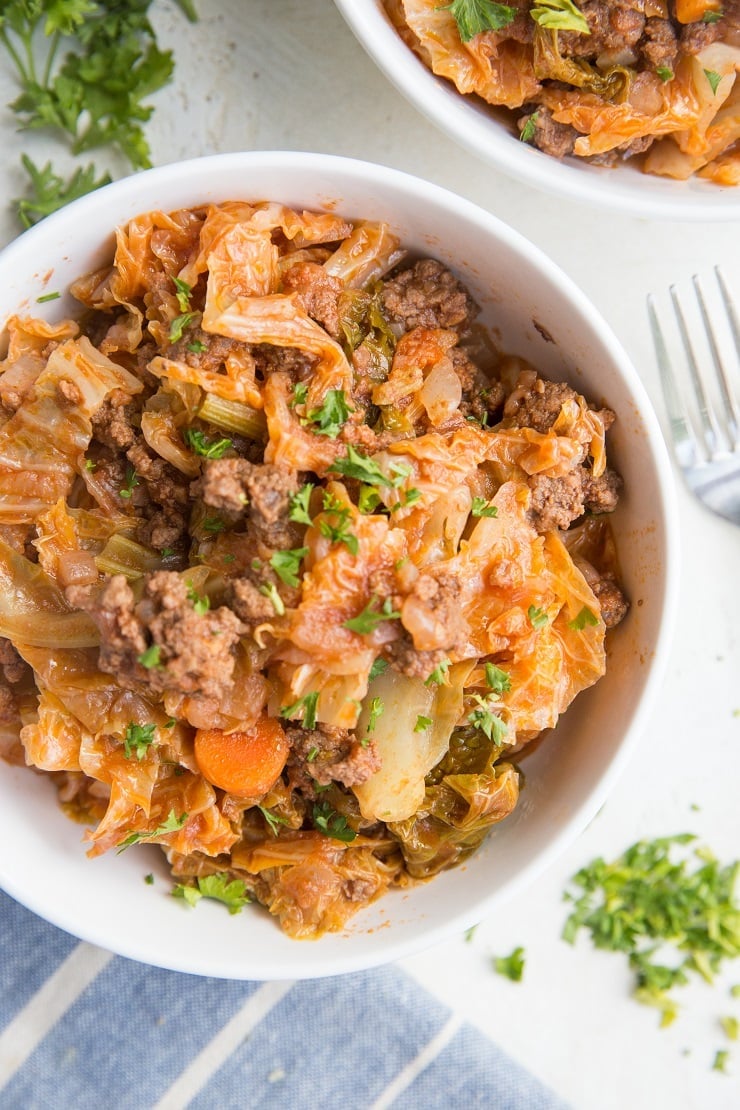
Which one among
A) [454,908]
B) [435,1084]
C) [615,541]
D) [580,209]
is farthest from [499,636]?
[435,1084]

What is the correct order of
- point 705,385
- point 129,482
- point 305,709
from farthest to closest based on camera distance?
1. point 705,385
2. point 129,482
3. point 305,709

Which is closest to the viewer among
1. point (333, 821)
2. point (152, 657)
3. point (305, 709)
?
point (152, 657)

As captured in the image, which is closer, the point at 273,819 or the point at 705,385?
the point at 273,819

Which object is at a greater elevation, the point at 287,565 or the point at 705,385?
the point at 287,565

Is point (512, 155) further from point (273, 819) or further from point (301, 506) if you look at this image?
point (273, 819)

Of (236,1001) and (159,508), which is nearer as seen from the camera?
(159,508)

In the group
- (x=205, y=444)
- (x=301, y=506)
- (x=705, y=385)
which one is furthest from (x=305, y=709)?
(x=705, y=385)

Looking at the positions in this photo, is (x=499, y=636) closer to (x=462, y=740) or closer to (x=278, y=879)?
(x=462, y=740)
